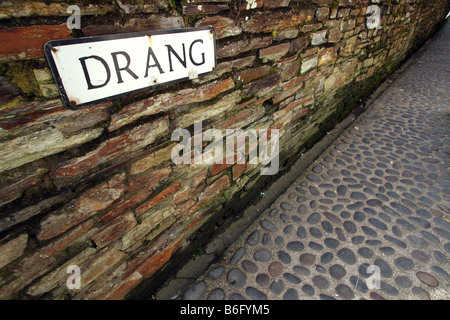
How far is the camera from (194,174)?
1.46 metres

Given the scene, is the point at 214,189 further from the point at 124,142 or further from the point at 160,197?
the point at 124,142

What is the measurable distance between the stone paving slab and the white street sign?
1.39m

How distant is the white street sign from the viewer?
0.77 meters

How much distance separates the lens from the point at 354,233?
1.90m

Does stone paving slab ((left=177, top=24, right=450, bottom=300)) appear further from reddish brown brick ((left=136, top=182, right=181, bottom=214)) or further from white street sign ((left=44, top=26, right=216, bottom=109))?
white street sign ((left=44, top=26, right=216, bottom=109))

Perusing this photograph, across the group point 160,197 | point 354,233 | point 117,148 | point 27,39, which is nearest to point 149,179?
point 160,197

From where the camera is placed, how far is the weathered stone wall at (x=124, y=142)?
0.75 metres

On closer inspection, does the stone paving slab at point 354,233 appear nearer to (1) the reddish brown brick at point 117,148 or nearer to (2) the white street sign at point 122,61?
(1) the reddish brown brick at point 117,148

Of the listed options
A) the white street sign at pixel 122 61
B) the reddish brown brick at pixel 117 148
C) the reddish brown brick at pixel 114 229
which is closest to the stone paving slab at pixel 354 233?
the reddish brown brick at pixel 114 229
